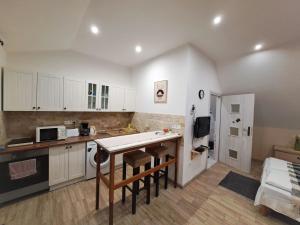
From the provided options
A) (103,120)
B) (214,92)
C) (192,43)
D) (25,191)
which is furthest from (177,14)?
(25,191)

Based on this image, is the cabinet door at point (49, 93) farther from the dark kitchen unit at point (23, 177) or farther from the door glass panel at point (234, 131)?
the door glass panel at point (234, 131)

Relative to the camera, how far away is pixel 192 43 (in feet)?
8.43

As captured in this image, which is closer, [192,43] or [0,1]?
[0,1]

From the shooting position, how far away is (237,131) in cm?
362

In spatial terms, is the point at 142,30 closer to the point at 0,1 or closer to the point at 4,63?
the point at 0,1

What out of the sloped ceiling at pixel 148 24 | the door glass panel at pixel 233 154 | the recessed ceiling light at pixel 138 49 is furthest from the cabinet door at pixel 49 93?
the door glass panel at pixel 233 154

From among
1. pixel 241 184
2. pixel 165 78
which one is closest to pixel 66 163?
pixel 165 78

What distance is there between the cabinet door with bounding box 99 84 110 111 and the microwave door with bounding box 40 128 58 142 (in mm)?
1065

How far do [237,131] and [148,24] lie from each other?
11.6 ft

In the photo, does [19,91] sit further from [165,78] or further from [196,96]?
[196,96]

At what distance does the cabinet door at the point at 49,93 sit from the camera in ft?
7.87

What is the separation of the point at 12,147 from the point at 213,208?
3.38m

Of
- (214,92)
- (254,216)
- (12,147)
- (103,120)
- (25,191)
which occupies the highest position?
(214,92)

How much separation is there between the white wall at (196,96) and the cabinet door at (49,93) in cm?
258
